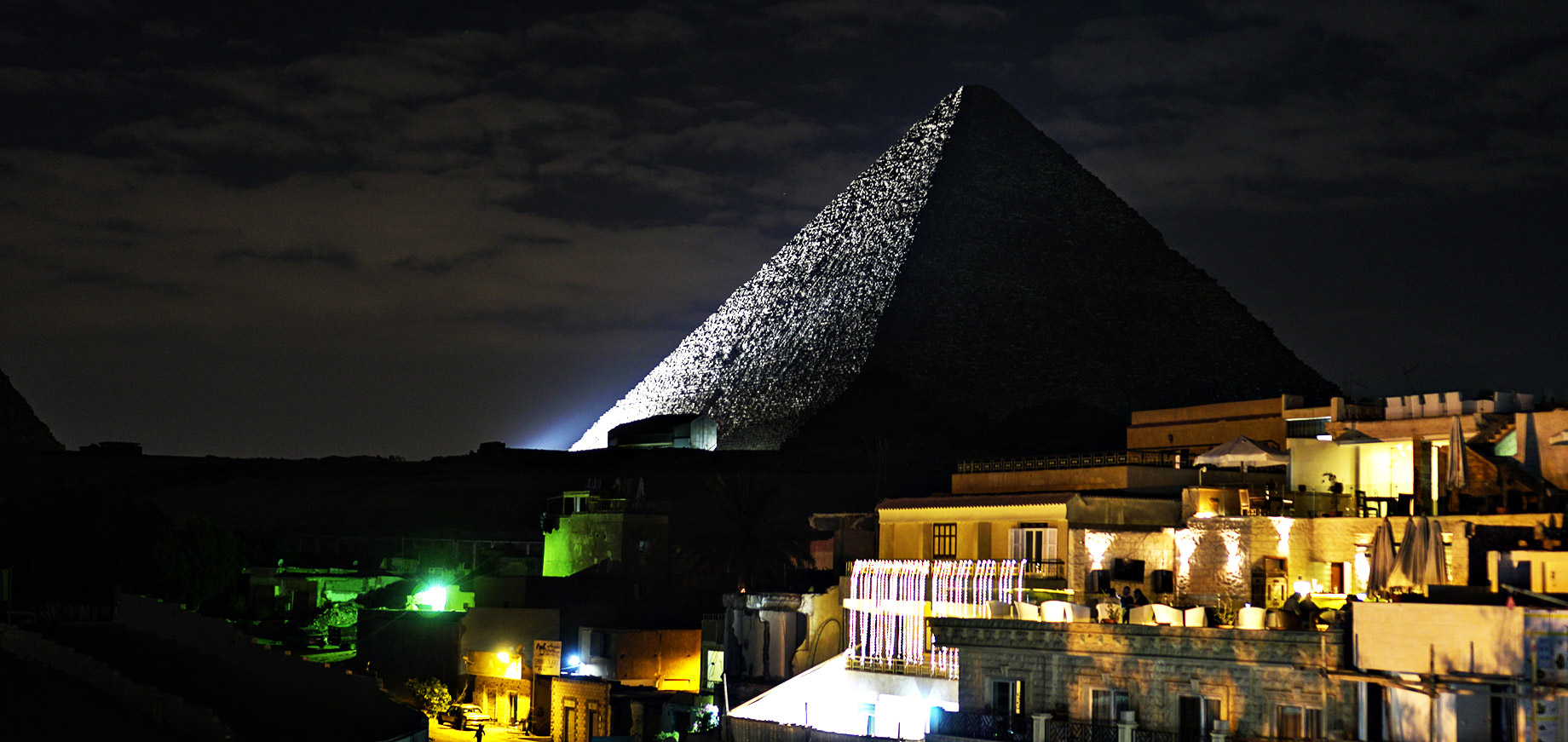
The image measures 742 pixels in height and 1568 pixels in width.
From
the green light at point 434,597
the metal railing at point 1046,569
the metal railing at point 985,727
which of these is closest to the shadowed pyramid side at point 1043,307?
the green light at point 434,597

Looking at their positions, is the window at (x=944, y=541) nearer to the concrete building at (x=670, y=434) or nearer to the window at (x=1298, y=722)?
the window at (x=1298, y=722)

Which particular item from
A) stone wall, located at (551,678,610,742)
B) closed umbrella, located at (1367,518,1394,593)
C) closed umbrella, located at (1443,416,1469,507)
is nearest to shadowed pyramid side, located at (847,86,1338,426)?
stone wall, located at (551,678,610,742)

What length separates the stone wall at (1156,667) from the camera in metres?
18.4

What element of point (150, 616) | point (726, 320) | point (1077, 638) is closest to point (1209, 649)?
point (1077, 638)

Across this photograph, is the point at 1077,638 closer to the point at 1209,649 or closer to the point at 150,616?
the point at 1209,649

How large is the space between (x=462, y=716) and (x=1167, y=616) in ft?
A: 69.2

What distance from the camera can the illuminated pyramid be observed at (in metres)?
111

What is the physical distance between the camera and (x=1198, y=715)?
63.4 ft

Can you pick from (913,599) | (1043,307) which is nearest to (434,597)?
(913,599)

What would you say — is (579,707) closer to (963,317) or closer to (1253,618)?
(1253,618)

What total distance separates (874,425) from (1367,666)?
82.8 meters

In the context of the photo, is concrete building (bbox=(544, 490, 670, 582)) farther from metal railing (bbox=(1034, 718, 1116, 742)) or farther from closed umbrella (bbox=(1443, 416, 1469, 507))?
metal railing (bbox=(1034, 718, 1116, 742))

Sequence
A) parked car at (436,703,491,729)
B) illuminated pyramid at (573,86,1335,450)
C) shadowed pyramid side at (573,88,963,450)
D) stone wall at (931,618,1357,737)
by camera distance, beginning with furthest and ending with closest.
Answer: shadowed pyramid side at (573,88,963,450) < illuminated pyramid at (573,86,1335,450) < parked car at (436,703,491,729) < stone wall at (931,618,1357,737)

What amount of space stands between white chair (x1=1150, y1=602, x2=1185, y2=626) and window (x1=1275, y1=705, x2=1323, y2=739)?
2343 millimetres
